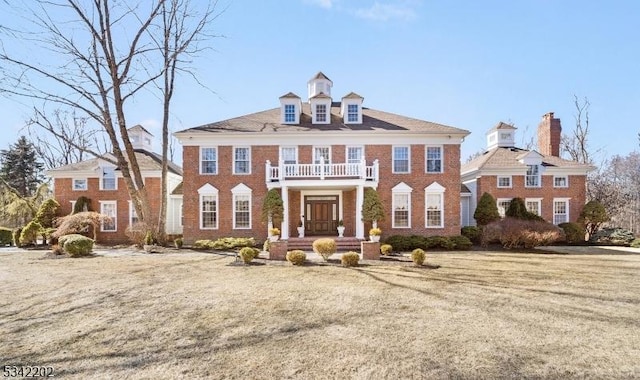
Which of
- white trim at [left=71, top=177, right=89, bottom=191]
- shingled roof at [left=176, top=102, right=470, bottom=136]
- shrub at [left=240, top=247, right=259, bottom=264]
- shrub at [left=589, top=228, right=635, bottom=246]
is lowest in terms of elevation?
shrub at [left=589, top=228, right=635, bottom=246]

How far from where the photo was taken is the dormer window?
68.4 feet

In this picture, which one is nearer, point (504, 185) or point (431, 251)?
point (431, 251)

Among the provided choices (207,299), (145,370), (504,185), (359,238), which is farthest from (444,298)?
(504,185)

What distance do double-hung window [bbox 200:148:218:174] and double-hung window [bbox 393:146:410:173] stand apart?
10.7 meters

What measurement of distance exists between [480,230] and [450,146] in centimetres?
550

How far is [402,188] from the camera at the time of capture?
1984 cm

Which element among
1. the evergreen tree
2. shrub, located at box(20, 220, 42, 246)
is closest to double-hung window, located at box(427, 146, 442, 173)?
shrub, located at box(20, 220, 42, 246)

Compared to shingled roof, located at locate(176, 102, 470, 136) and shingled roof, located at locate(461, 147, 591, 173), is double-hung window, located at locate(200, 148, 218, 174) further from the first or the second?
shingled roof, located at locate(461, 147, 591, 173)

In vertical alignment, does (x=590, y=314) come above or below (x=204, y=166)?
below

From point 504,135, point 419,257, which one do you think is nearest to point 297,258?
point 419,257

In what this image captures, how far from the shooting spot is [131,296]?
8.44 metres

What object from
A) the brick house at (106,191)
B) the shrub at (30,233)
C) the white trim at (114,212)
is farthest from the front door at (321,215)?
the shrub at (30,233)

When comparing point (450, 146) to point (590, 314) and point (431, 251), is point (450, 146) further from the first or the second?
point (590, 314)

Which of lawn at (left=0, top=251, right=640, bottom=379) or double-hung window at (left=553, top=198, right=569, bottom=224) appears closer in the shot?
lawn at (left=0, top=251, right=640, bottom=379)
